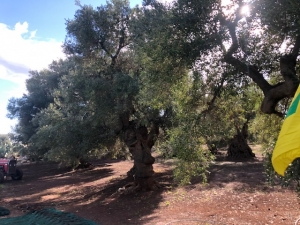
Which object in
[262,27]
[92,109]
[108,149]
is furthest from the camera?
[108,149]

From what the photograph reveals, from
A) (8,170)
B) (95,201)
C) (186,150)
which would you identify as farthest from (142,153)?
(8,170)

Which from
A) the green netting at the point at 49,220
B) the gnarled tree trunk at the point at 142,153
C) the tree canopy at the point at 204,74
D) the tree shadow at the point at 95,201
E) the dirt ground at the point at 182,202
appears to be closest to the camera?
the green netting at the point at 49,220

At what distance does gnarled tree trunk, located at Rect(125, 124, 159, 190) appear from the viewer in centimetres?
1331

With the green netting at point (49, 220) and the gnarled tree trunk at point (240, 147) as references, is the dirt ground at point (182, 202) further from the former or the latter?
the gnarled tree trunk at point (240, 147)

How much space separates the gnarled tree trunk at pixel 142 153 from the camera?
1331 cm

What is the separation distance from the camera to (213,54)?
6.50m

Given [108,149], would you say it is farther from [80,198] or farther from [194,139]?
[194,139]

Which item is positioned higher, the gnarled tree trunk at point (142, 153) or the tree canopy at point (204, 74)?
A: the tree canopy at point (204, 74)

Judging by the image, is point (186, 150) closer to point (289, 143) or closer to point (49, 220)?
point (49, 220)

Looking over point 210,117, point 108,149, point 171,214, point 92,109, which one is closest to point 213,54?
point 210,117

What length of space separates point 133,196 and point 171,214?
3598 mm

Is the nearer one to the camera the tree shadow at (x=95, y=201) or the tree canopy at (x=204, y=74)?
the tree canopy at (x=204, y=74)

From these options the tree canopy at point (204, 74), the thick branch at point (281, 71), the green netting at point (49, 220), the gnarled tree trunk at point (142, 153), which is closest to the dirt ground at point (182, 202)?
the gnarled tree trunk at point (142, 153)

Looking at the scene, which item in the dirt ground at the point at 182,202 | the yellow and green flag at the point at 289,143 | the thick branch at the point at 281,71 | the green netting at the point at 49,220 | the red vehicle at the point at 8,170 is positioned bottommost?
the dirt ground at the point at 182,202
